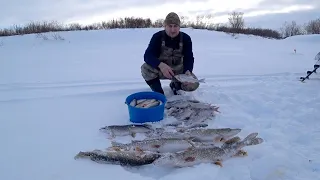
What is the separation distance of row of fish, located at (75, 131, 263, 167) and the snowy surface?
2.8 inches

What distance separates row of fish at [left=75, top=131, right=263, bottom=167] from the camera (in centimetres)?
270

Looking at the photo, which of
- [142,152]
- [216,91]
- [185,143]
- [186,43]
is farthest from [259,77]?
[142,152]

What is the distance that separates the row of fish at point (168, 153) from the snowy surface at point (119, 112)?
7 cm

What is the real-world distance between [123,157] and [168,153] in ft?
1.39

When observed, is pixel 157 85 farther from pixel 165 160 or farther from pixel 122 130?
pixel 165 160

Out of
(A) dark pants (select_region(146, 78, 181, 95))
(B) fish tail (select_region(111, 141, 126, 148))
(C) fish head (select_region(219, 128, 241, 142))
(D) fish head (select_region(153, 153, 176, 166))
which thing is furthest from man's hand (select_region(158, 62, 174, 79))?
(D) fish head (select_region(153, 153, 176, 166))

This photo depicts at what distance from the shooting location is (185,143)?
2.96 meters

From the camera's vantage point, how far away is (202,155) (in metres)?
2.74

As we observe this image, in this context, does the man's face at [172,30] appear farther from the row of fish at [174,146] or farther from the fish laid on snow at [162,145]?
the fish laid on snow at [162,145]

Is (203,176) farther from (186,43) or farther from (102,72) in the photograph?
(102,72)

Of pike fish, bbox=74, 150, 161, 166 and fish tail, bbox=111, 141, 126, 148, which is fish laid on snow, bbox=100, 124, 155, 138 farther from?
pike fish, bbox=74, 150, 161, 166

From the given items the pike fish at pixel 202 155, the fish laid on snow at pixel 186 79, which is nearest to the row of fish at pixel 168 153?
the pike fish at pixel 202 155

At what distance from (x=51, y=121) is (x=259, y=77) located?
4130 millimetres

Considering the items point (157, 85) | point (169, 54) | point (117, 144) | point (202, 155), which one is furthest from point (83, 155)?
point (169, 54)
